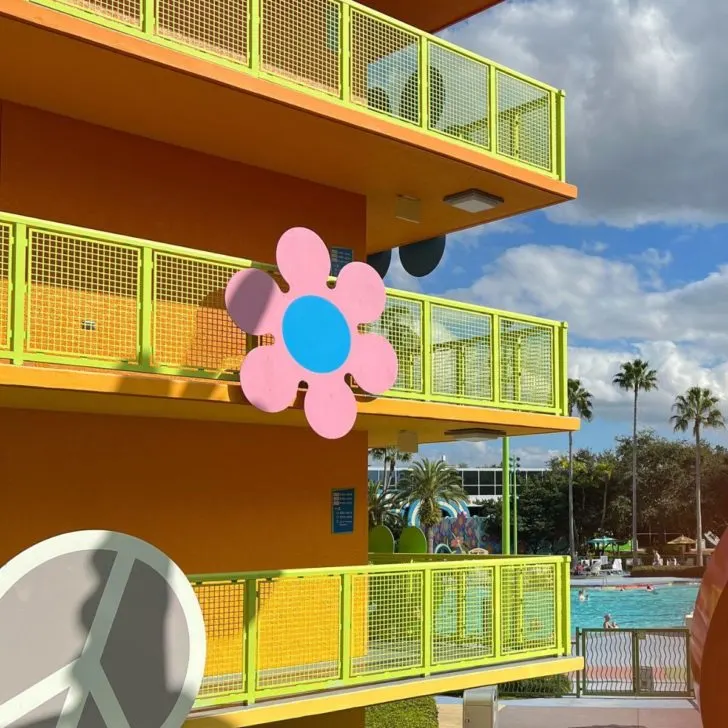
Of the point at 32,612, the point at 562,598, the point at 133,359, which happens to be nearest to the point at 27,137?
the point at 133,359

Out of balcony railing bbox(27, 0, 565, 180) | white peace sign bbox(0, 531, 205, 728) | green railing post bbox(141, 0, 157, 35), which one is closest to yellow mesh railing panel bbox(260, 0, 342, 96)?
balcony railing bbox(27, 0, 565, 180)

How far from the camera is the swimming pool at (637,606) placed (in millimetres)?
60938

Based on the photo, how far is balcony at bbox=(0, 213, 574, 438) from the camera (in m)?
10.2

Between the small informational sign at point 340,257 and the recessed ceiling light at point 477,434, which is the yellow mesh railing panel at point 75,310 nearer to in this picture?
the small informational sign at point 340,257

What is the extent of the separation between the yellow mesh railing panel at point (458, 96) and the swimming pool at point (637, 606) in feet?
159

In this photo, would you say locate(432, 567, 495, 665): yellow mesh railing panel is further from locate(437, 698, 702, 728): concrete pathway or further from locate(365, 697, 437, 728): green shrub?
locate(437, 698, 702, 728): concrete pathway

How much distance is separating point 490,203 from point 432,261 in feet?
9.83

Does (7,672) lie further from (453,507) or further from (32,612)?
(453,507)

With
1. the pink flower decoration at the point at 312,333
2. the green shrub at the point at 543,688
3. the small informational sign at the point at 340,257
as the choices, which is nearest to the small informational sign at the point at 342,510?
the small informational sign at the point at 340,257

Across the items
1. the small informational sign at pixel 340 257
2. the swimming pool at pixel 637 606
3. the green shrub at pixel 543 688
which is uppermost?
the small informational sign at pixel 340 257

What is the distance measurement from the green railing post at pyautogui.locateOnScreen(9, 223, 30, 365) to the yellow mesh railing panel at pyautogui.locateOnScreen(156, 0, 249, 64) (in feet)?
9.82

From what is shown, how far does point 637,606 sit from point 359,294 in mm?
57710

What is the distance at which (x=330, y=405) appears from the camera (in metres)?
11.7

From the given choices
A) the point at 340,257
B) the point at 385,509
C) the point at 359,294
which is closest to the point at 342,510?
the point at 340,257
